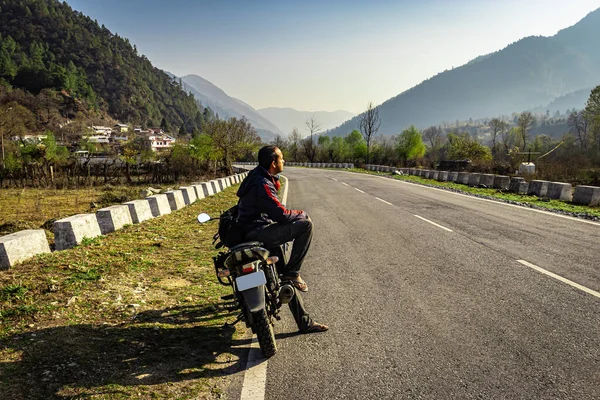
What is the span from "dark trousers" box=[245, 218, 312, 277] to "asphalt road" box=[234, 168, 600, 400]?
0.71 meters

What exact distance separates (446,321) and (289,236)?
1.95m

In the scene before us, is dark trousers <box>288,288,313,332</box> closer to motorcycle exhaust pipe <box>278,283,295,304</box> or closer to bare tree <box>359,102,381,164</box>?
motorcycle exhaust pipe <box>278,283,295,304</box>

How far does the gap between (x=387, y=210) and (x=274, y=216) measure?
884 centimetres

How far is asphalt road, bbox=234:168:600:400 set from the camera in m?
2.99

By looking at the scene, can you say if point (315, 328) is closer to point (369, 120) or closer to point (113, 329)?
point (113, 329)

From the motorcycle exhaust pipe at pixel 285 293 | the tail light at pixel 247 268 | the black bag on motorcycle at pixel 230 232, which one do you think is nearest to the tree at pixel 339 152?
the black bag on motorcycle at pixel 230 232

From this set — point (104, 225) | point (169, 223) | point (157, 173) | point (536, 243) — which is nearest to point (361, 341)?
point (536, 243)

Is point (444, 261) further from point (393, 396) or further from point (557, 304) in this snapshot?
point (393, 396)

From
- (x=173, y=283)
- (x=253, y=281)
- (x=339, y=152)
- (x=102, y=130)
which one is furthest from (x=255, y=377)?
(x=102, y=130)

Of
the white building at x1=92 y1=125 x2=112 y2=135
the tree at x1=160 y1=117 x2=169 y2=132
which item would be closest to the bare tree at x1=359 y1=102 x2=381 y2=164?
the white building at x1=92 y1=125 x2=112 y2=135

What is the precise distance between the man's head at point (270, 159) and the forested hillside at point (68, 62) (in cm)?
15875

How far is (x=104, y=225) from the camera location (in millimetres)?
8227

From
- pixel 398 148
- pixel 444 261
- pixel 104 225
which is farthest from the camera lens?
pixel 398 148

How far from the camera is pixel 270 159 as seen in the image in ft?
13.3
